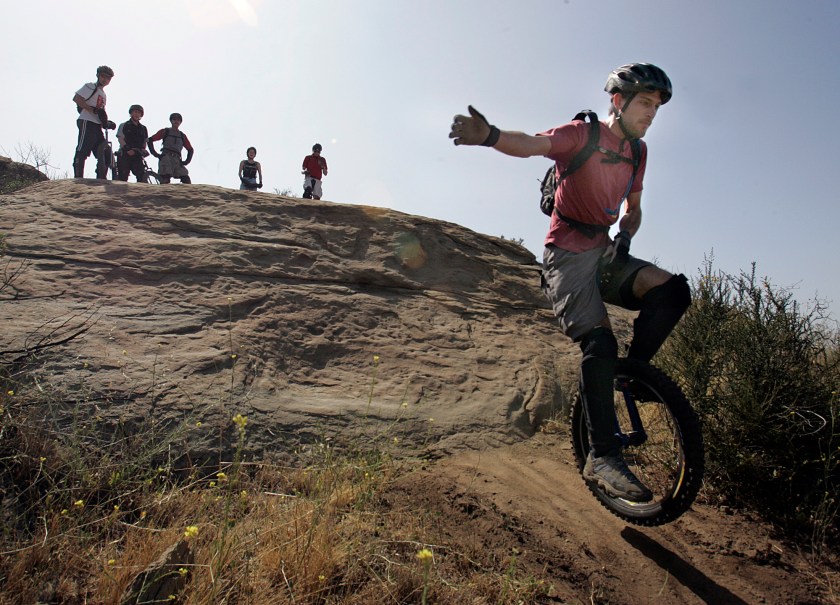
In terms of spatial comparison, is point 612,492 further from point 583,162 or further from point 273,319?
point 273,319

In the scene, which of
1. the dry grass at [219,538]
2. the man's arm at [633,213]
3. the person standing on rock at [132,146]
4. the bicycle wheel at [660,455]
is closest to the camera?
the dry grass at [219,538]

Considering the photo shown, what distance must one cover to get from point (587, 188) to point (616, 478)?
1.33 metres

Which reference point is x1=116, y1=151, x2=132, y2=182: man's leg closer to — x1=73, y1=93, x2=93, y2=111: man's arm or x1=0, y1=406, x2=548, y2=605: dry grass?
x1=73, y1=93, x2=93, y2=111: man's arm

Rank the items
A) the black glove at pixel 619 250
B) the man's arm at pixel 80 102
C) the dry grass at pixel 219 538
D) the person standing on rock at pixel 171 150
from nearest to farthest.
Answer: the dry grass at pixel 219 538
the black glove at pixel 619 250
the man's arm at pixel 80 102
the person standing on rock at pixel 171 150

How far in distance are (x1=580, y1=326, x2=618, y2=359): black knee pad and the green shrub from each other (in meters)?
1.02

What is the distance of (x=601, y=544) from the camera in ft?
8.27

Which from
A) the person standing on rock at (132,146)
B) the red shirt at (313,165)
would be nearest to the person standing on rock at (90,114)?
the person standing on rock at (132,146)

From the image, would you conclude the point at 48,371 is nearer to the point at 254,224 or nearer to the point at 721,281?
the point at 254,224

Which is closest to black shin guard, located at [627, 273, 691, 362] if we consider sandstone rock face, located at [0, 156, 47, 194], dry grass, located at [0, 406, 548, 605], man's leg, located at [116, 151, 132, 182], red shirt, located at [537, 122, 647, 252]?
red shirt, located at [537, 122, 647, 252]

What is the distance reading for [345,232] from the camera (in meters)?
5.57

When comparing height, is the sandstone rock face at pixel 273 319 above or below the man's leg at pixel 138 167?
below

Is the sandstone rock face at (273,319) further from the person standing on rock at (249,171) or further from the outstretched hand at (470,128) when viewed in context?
the person standing on rock at (249,171)

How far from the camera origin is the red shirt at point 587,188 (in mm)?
2729

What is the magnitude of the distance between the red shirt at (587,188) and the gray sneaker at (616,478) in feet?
3.24
